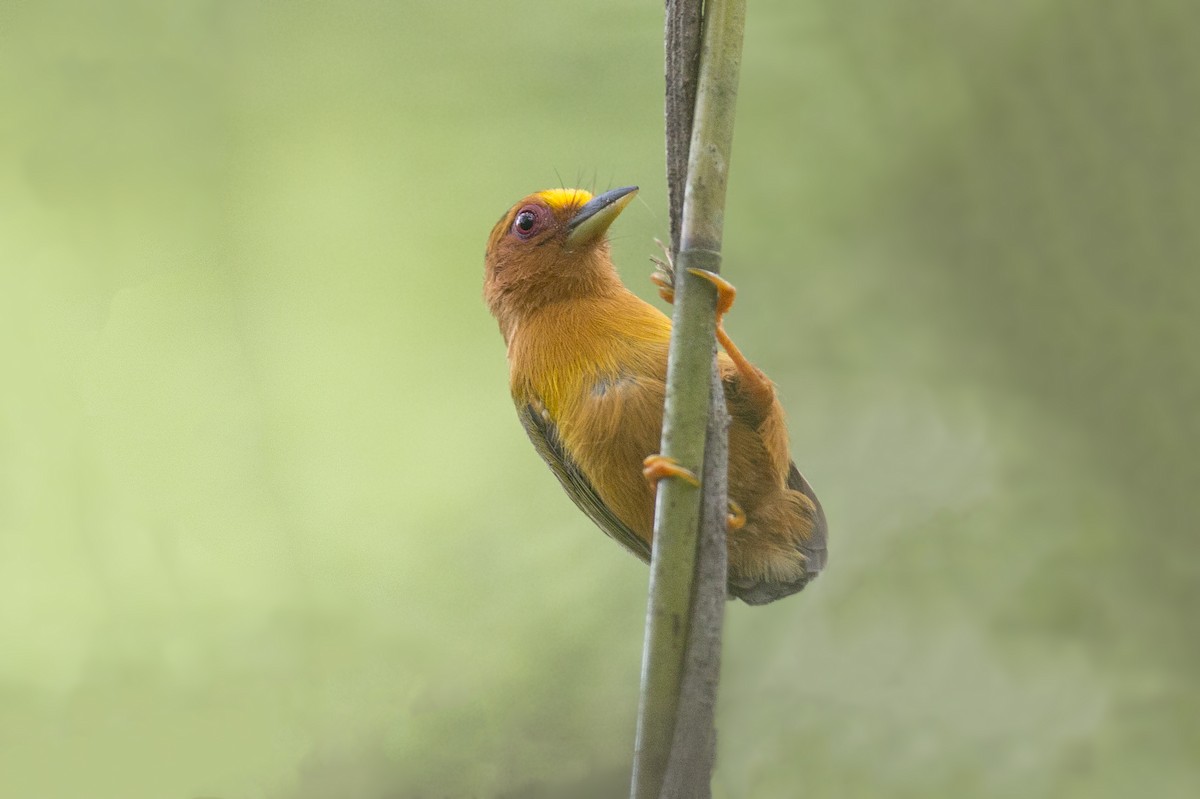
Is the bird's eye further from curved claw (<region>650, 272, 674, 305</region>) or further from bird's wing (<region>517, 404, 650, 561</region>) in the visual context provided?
curved claw (<region>650, 272, 674, 305</region>)

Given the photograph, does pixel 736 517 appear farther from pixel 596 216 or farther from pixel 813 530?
pixel 596 216

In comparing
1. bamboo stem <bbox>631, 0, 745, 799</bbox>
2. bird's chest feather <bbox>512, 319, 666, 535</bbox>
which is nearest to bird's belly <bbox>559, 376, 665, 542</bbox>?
bird's chest feather <bbox>512, 319, 666, 535</bbox>

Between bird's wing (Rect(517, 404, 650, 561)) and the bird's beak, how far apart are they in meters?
0.32

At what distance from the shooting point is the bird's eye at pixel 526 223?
6.61 feet

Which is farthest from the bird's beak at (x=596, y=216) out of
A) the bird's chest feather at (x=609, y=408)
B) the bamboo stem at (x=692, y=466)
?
the bamboo stem at (x=692, y=466)

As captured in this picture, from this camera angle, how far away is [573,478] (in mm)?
2027

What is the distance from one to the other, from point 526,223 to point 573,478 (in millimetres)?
478

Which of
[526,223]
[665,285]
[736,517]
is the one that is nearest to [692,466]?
[665,285]

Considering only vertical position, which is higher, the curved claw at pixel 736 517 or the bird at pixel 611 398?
the bird at pixel 611 398

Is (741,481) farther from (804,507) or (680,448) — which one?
(680,448)

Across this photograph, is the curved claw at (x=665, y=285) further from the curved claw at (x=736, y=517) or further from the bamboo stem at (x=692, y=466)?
the curved claw at (x=736, y=517)

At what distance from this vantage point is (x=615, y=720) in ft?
7.11

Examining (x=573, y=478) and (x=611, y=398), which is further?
(x=573, y=478)

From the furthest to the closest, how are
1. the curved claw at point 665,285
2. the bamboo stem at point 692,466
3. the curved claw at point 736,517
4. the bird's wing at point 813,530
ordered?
the bird's wing at point 813,530
the curved claw at point 736,517
the curved claw at point 665,285
the bamboo stem at point 692,466
